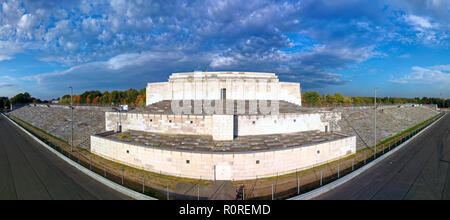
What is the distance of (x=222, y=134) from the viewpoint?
66.7 feet

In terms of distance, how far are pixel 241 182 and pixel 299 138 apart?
1032 centimetres

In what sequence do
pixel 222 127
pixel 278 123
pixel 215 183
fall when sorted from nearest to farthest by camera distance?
pixel 215 183 → pixel 222 127 → pixel 278 123

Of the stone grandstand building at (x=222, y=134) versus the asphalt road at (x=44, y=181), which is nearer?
the asphalt road at (x=44, y=181)

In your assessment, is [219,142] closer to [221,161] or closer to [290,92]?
[221,161]

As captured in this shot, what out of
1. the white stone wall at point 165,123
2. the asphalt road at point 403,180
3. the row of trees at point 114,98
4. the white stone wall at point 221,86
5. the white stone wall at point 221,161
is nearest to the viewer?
the asphalt road at point 403,180

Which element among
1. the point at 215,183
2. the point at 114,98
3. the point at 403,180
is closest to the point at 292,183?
the point at 215,183

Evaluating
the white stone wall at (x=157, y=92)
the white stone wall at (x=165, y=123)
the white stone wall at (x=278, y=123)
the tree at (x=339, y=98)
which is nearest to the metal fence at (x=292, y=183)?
the white stone wall at (x=278, y=123)

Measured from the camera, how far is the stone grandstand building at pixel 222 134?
15945 mm

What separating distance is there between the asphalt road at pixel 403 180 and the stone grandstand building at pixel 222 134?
169 inches

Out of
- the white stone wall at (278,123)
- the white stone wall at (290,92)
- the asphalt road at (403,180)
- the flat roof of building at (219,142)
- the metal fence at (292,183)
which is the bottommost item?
the metal fence at (292,183)

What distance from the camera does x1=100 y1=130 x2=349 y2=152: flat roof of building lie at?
1748 centimetres

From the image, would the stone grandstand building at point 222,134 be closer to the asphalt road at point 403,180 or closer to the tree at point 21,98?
the asphalt road at point 403,180

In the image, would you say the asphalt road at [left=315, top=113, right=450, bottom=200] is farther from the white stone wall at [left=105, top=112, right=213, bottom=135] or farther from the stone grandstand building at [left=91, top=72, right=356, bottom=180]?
the white stone wall at [left=105, top=112, right=213, bottom=135]

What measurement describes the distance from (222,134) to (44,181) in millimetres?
15738
